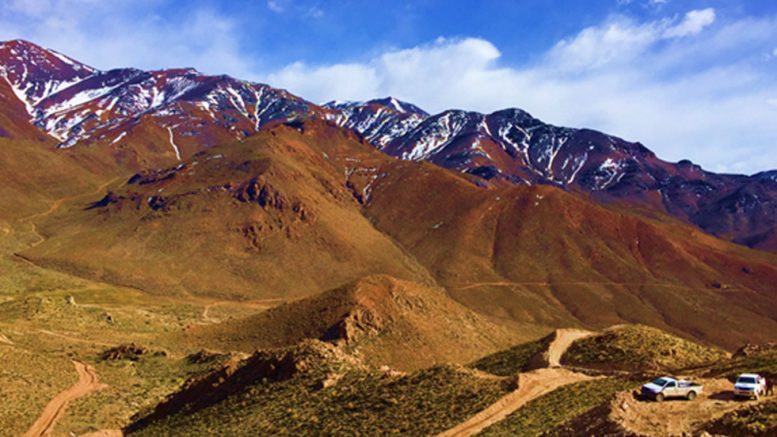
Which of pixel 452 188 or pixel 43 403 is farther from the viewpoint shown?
pixel 452 188

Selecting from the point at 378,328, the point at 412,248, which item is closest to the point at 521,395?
the point at 378,328

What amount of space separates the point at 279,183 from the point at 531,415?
488 feet

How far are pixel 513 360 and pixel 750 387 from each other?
2273 centimetres

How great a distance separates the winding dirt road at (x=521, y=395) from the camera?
1141 inches

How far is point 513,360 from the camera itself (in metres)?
45.7

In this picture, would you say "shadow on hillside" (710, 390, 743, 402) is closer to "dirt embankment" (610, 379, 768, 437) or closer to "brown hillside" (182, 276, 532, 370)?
"dirt embankment" (610, 379, 768, 437)

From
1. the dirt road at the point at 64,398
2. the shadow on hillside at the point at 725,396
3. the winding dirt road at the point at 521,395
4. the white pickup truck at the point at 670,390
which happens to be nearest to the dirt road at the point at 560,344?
the winding dirt road at the point at 521,395

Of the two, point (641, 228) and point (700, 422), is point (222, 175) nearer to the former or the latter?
point (641, 228)

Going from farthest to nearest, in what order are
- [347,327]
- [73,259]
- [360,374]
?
1. [73,259]
2. [347,327]
3. [360,374]

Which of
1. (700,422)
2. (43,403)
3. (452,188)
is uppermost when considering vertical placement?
(452,188)

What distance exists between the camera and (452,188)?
643 ft

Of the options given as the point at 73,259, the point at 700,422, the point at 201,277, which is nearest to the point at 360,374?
the point at 700,422

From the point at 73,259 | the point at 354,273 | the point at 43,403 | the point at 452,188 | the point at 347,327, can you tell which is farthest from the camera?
the point at 452,188

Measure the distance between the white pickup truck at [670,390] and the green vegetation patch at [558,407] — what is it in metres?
2.04
